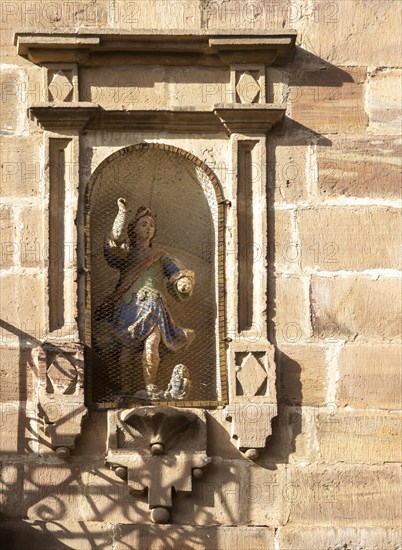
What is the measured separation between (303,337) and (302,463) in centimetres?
68

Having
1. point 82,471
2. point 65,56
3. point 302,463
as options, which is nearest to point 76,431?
point 82,471

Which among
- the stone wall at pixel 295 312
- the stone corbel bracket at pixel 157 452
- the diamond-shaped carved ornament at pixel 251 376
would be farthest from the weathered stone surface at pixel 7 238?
the diamond-shaped carved ornament at pixel 251 376

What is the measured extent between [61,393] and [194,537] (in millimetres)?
1027

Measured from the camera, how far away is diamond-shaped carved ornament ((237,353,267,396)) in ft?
45.2

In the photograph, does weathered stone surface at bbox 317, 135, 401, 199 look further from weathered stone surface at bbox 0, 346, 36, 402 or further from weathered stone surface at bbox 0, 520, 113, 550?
weathered stone surface at bbox 0, 520, 113, 550

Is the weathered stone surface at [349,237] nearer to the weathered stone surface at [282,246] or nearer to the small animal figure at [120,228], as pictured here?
the weathered stone surface at [282,246]

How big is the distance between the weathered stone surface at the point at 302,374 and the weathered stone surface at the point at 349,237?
1.54 feet

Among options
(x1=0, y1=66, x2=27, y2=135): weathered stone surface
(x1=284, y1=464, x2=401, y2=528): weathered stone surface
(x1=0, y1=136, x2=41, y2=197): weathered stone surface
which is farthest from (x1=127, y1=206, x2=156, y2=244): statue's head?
(x1=284, y1=464, x2=401, y2=528): weathered stone surface

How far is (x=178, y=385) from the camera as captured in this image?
13.9 m

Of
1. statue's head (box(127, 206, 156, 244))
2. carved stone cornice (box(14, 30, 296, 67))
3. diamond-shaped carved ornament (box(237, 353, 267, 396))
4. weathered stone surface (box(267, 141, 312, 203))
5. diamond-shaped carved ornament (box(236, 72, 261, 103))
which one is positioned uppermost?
carved stone cornice (box(14, 30, 296, 67))

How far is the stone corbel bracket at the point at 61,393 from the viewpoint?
44.8 feet

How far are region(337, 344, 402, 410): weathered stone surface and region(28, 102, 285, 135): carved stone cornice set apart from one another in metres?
1.33

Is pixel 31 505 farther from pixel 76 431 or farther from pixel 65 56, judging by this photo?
pixel 65 56

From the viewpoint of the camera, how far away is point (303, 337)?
1393 centimetres
